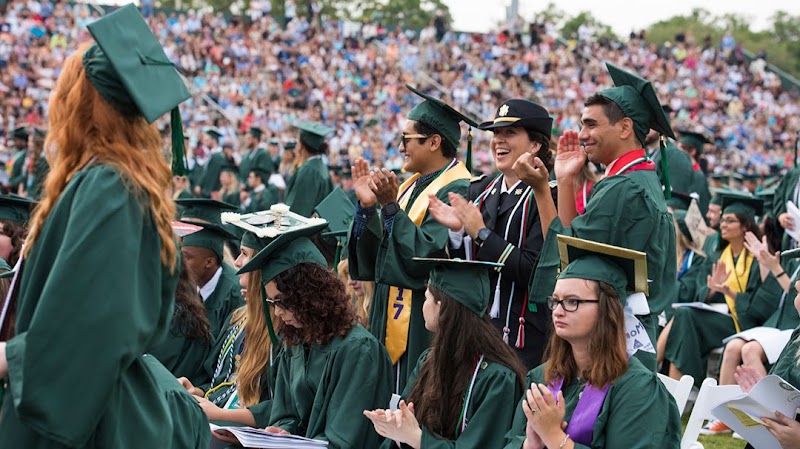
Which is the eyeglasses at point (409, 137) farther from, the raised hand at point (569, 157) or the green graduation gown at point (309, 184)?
the green graduation gown at point (309, 184)

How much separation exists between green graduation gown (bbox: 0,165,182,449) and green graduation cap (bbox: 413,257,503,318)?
2.09 meters

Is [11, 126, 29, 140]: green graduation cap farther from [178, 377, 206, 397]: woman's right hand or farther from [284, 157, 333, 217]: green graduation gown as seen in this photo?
[178, 377, 206, 397]: woman's right hand

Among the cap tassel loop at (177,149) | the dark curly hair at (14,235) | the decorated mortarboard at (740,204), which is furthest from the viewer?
the decorated mortarboard at (740,204)

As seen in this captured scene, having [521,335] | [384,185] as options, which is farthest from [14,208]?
[521,335]

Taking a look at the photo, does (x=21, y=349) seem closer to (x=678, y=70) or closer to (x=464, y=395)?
(x=464, y=395)

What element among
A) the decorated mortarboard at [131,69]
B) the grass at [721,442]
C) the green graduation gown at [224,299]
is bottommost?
the grass at [721,442]

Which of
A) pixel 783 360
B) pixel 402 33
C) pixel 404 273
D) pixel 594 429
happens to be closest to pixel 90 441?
pixel 594 429

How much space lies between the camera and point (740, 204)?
28.8ft

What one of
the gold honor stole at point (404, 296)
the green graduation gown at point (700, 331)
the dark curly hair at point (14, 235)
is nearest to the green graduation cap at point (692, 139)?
the green graduation gown at point (700, 331)

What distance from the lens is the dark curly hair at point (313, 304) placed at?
4.98 m

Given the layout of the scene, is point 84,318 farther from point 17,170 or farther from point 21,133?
point 17,170

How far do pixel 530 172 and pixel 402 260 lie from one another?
0.90 m

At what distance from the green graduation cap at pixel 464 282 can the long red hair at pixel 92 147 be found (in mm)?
2037

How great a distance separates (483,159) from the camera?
27.9 m
